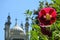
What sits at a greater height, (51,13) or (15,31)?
(51,13)

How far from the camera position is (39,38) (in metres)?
4.94

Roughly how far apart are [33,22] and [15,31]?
2191 inches

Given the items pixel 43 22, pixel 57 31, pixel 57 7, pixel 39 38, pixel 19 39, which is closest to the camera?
pixel 43 22

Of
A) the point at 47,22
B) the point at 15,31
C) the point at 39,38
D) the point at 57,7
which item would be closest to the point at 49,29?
the point at 47,22

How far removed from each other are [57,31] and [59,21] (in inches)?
6.7

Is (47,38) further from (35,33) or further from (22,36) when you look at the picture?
(22,36)

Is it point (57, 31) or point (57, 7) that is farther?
point (57, 7)

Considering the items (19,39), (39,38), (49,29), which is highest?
(49,29)

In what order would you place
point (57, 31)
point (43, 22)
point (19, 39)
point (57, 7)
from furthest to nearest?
1. point (19, 39)
2. point (57, 7)
3. point (57, 31)
4. point (43, 22)

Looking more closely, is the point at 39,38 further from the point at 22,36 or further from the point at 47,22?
the point at 22,36

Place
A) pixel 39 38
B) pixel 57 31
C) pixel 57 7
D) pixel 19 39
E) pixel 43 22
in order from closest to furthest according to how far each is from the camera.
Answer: pixel 43 22
pixel 57 31
pixel 57 7
pixel 39 38
pixel 19 39

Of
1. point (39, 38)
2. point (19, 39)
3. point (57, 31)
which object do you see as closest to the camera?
point (57, 31)

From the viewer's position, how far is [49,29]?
4008 mm

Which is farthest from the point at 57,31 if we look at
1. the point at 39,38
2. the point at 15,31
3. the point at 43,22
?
the point at 15,31
